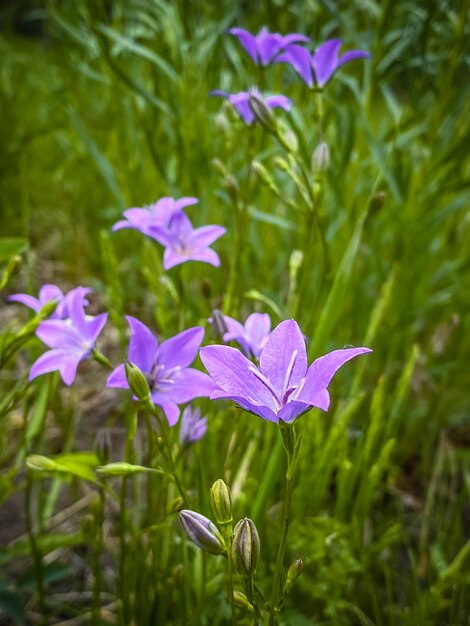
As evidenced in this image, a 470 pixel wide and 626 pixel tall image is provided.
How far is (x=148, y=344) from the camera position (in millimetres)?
718

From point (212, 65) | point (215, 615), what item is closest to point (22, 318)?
point (212, 65)

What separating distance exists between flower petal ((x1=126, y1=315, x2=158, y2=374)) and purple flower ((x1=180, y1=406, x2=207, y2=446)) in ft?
0.36

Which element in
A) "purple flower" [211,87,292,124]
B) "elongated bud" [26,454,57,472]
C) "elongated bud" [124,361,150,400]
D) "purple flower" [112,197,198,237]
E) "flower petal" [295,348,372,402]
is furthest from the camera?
"purple flower" [211,87,292,124]

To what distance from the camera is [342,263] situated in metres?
1.02

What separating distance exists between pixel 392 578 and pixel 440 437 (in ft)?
1.37

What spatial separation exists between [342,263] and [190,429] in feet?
1.32

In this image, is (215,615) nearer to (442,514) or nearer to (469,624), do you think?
(469,624)

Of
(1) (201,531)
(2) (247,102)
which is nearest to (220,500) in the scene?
(1) (201,531)

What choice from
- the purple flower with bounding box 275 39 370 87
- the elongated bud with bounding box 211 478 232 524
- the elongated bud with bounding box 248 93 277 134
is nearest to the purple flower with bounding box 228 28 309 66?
the purple flower with bounding box 275 39 370 87

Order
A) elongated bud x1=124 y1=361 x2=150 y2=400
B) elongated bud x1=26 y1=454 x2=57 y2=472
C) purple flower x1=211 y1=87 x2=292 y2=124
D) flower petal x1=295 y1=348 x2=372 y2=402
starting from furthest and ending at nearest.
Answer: purple flower x1=211 y1=87 x2=292 y2=124 < elongated bud x1=26 y1=454 x2=57 y2=472 < elongated bud x1=124 y1=361 x2=150 y2=400 < flower petal x1=295 y1=348 x2=372 y2=402

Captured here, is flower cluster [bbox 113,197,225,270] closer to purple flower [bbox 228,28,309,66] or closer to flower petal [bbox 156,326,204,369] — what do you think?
flower petal [bbox 156,326,204,369]

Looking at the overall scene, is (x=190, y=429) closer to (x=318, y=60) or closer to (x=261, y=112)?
(x=261, y=112)

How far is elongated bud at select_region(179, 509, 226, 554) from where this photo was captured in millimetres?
566

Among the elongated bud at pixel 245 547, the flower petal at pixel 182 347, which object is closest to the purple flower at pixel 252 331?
the flower petal at pixel 182 347
